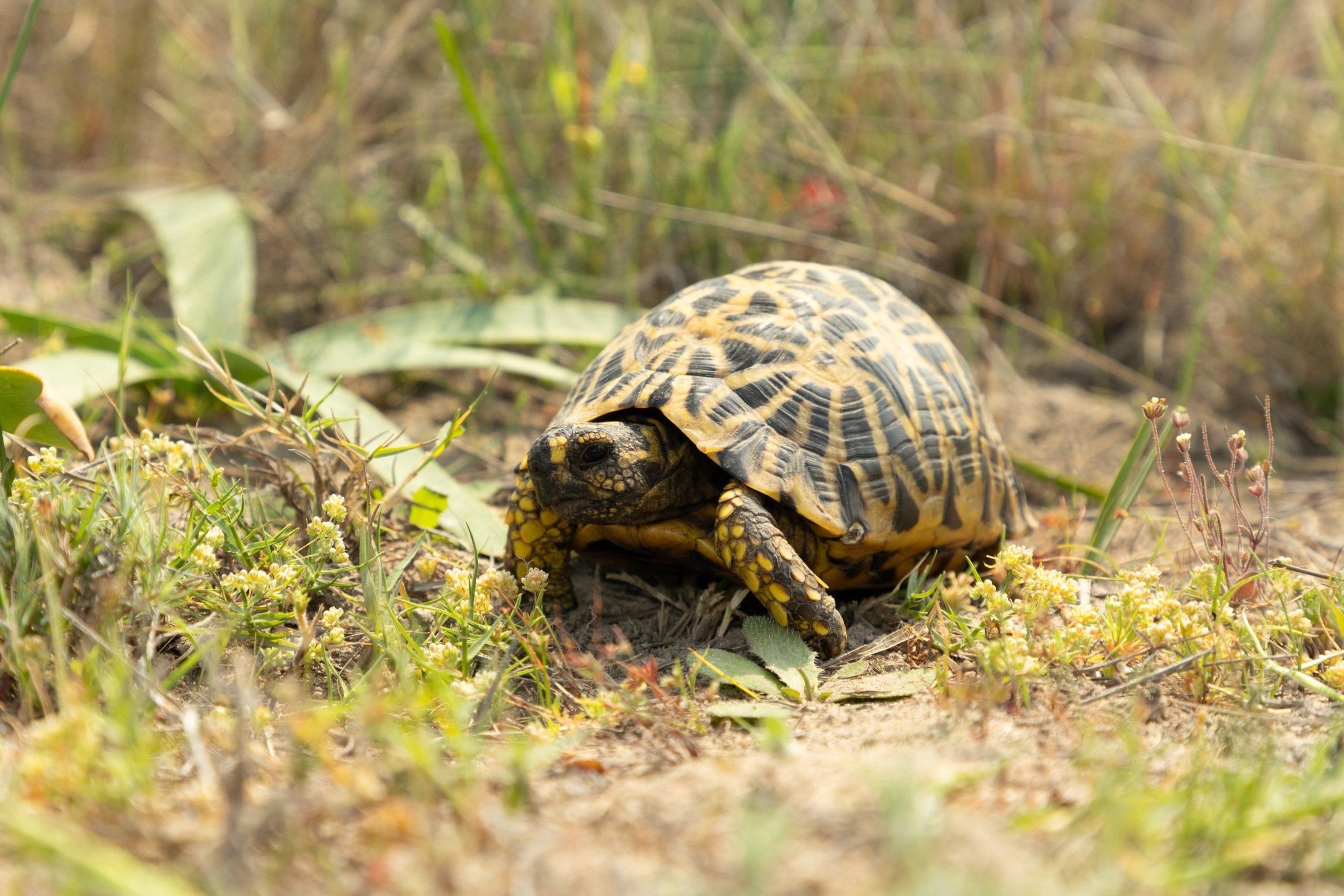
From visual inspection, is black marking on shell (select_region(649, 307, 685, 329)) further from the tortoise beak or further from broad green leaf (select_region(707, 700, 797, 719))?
broad green leaf (select_region(707, 700, 797, 719))

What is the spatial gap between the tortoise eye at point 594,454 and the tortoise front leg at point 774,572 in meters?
0.26

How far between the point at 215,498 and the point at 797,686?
127 centimetres

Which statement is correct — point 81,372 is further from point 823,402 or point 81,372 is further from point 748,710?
point 748,710

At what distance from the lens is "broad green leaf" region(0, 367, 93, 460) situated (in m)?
2.17

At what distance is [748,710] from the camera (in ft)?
6.13

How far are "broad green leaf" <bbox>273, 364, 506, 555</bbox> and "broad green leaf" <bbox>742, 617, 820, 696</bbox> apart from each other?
721 mm

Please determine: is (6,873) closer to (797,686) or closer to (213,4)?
(797,686)

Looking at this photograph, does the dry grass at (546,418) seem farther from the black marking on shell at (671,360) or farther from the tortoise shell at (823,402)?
the black marking on shell at (671,360)

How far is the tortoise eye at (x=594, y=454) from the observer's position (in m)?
2.17

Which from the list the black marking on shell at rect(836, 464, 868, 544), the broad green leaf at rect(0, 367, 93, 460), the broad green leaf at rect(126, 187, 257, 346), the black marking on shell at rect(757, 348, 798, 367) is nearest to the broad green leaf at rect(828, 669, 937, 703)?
the black marking on shell at rect(836, 464, 868, 544)

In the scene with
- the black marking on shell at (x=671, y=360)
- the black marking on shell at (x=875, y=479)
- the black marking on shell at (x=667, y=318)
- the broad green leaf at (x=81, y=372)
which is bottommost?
the broad green leaf at (x=81, y=372)

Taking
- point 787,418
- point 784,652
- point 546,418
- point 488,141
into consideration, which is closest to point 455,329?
point 546,418

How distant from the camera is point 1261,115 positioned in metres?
4.75

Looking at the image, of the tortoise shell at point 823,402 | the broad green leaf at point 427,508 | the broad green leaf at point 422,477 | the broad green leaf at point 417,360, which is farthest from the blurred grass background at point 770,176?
the broad green leaf at point 427,508
